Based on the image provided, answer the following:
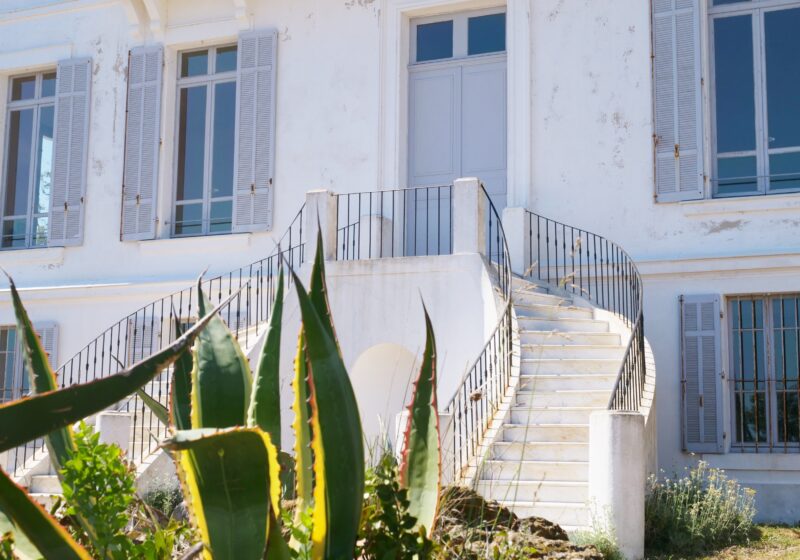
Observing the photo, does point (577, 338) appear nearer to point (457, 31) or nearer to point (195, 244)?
point (457, 31)

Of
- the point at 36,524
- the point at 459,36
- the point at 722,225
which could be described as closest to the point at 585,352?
the point at 722,225

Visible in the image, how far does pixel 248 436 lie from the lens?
2.24 meters

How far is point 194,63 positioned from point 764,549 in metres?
9.75

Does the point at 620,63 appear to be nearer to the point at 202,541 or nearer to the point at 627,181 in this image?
the point at 627,181

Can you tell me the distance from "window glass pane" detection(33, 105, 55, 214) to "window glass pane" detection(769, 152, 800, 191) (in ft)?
30.6

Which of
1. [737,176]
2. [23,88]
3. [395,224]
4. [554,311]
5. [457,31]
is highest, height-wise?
[457,31]

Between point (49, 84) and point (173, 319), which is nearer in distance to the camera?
point (173, 319)

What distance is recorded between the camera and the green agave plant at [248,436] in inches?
79.9

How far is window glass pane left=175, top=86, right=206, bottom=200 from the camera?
556 inches

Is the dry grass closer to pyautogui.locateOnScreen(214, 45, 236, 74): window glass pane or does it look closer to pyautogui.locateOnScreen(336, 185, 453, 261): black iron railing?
pyautogui.locateOnScreen(336, 185, 453, 261): black iron railing

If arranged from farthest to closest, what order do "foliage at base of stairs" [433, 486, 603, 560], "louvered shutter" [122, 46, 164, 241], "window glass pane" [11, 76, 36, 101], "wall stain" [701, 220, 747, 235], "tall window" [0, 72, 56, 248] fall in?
"window glass pane" [11, 76, 36, 101]
"tall window" [0, 72, 56, 248]
"louvered shutter" [122, 46, 164, 241]
"wall stain" [701, 220, 747, 235]
"foliage at base of stairs" [433, 486, 603, 560]

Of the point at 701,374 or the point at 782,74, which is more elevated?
the point at 782,74

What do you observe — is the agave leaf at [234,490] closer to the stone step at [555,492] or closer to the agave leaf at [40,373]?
the agave leaf at [40,373]

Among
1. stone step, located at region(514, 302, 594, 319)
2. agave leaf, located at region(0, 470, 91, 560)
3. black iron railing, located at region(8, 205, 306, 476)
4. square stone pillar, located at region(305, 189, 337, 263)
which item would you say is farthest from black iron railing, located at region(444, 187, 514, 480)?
agave leaf, located at region(0, 470, 91, 560)
